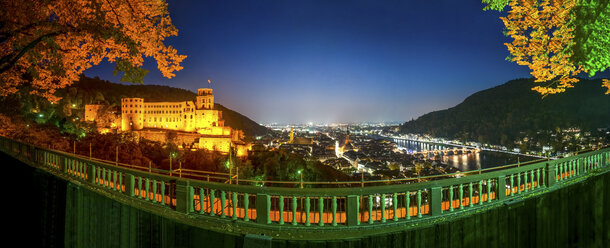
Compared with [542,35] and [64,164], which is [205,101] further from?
[542,35]

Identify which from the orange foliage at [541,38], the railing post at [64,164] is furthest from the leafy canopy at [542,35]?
the railing post at [64,164]

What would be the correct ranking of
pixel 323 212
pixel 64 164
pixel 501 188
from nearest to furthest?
pixel 501 188
pixel 323 212
pixel 64 164

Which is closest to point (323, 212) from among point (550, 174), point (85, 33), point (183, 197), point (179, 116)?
A: point (183, 197)

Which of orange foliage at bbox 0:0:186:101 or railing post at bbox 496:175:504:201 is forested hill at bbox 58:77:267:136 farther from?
railing post at bbox 496:175:504:201

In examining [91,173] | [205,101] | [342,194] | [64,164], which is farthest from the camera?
[205,101]

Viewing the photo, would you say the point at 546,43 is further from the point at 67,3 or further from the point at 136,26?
the point at 67,3

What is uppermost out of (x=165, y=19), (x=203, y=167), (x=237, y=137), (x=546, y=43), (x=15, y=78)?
(x=165, y=19)

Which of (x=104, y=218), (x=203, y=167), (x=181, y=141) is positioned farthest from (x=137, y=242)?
(x=181, y=141)
